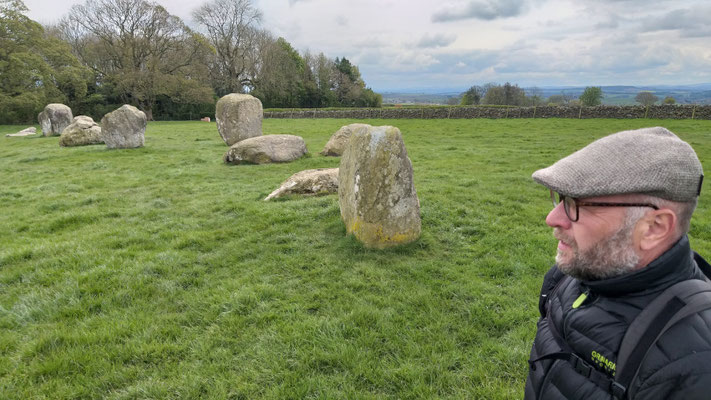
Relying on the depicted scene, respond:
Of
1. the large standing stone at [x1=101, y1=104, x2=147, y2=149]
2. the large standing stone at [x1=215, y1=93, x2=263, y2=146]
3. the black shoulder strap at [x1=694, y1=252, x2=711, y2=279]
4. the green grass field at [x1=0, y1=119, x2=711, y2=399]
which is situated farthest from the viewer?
the large standing stone at [x1=215, y1=93, x2=263, y2=146]

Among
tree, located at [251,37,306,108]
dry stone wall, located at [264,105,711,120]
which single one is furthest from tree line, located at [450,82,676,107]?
tree, located at [251,37,306,108]

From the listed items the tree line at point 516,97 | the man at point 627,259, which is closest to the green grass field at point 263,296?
the man at point 627,259

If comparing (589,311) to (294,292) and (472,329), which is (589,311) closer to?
(472,329)

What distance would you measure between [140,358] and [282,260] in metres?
2.30

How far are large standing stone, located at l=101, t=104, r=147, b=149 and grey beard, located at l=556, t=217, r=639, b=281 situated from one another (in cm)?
1850

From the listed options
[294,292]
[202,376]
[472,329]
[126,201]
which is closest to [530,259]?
[472,329]

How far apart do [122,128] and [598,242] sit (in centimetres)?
1896

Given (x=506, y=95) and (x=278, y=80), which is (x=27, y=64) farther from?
(x=506, y=95)

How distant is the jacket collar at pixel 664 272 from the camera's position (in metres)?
1.52

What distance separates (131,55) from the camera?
128ft

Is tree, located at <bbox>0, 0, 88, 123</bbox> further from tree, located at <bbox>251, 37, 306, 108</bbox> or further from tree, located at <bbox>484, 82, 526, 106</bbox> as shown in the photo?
tree, located at <bbox>484, 82, 526, 106</bbox>

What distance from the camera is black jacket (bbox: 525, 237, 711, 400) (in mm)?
1319

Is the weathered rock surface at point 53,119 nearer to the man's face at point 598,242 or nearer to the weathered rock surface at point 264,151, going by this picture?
the weathered rock surface at point 264,151

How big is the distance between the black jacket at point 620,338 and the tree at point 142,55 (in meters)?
41.7
